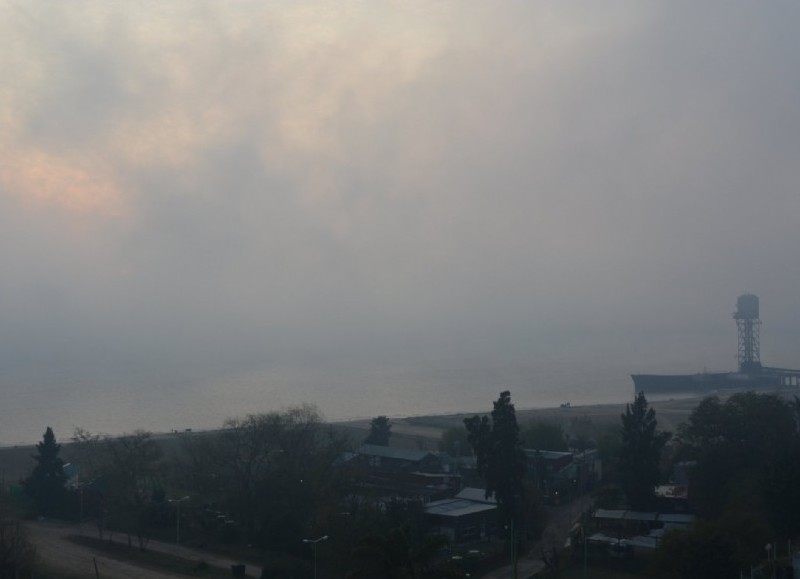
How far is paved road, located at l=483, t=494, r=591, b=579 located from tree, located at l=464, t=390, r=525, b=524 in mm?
924

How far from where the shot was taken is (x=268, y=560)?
19.3m

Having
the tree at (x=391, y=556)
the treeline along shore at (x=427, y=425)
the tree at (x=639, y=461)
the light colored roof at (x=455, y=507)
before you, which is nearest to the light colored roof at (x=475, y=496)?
the light colored roof at (x=455, y=507)

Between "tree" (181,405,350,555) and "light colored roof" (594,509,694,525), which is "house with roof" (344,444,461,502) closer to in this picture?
"tree" (181,405,350,555)

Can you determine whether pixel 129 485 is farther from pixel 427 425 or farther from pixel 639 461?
pixel 427 425

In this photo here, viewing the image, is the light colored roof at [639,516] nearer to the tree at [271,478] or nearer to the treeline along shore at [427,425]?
the tree at [271,478]

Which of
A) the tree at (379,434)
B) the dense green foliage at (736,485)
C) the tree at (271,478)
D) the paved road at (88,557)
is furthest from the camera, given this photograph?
the tree at (379,434)

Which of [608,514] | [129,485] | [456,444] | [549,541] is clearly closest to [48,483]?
[129,485]

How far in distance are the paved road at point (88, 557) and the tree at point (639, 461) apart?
10195mm

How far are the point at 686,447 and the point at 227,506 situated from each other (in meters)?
13.0

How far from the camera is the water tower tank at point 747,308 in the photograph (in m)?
90.3

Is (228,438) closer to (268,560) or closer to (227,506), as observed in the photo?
(227,506)

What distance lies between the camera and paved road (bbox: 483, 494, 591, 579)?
18.2 m

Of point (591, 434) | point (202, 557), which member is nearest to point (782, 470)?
point (202, 557)

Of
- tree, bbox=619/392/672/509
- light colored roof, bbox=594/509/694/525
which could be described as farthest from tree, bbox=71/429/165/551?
tree, bbox=619/392/672/509
